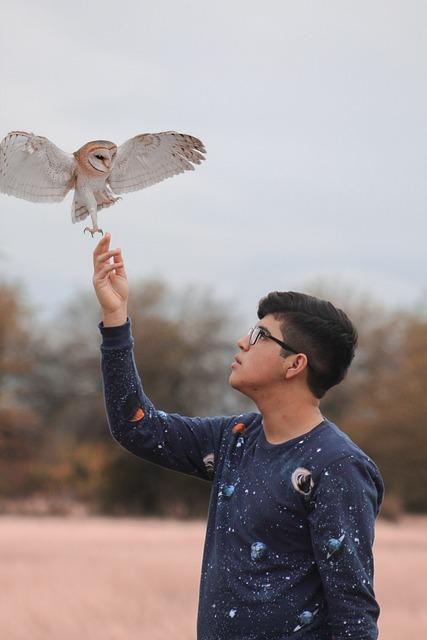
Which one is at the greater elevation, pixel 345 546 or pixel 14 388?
pixel 14 388

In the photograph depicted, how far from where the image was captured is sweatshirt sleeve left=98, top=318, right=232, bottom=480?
3.96 m

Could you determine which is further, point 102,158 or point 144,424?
point 144,424

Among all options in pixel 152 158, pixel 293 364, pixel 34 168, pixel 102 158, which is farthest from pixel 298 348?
pixel 34 168

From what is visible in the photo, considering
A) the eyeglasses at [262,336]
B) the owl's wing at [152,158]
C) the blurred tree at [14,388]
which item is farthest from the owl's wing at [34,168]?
the blurred tree at [14,388]

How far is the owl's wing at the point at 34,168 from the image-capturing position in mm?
3521

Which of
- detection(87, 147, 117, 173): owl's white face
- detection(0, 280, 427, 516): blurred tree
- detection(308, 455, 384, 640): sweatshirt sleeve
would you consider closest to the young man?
detection(308, 455, 384, 640): sweatshirt sleeve

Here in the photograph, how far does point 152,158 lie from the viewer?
12.2ft

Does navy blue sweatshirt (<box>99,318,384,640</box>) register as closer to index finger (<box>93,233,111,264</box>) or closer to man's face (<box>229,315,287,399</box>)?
man's face (<box>229,315,287,399</box>)

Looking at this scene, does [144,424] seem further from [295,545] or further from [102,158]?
[102,158]

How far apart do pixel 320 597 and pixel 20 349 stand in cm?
3154

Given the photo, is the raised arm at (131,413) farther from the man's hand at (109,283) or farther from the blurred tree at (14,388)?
the blurred tree at (14,388)

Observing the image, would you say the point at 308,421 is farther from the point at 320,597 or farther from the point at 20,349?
the point at 20,349

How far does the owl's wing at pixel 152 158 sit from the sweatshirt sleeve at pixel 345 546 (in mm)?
1067

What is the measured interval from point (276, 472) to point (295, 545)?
0.23 m
